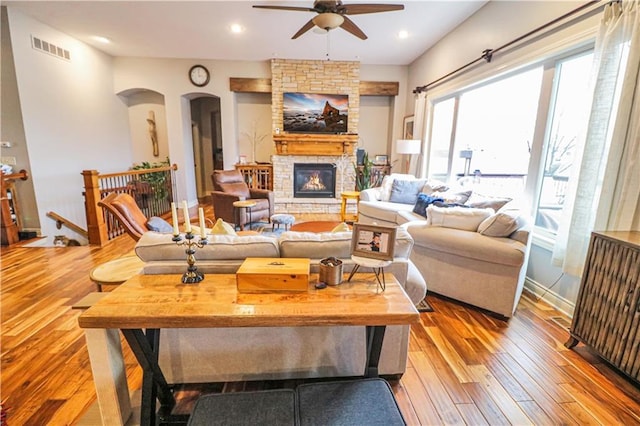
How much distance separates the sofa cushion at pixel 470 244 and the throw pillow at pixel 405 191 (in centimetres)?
183

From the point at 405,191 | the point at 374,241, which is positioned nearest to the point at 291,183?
the point at 405,191

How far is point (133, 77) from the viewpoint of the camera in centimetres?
584

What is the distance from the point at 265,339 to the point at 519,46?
3638 mm

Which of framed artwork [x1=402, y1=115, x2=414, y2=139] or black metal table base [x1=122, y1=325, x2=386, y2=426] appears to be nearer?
black metal table base [x1=122, y1=325, x2=386, y2=426]

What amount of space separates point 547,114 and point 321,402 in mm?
3223

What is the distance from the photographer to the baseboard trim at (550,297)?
240 cm

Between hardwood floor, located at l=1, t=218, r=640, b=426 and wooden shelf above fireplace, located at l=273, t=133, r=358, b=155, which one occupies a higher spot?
wooden shelf above fireplace, located at l=273, t=133, r=358, b=155

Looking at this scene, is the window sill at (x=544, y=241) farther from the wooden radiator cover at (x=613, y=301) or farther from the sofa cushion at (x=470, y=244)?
the wooden radiator cover at (x=613, y=301)

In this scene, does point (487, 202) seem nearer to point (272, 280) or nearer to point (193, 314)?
point (272, 280)

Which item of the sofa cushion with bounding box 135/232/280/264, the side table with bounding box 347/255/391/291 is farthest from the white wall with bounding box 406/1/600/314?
the sofa cushion with bounding box 135/232/280/264

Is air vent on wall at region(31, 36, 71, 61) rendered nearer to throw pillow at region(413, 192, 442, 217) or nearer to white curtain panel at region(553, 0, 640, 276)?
throw pillow at region(413, 192, 442, 217)

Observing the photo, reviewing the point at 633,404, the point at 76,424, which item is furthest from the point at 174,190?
the point at 633,404

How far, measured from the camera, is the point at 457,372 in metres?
1.78

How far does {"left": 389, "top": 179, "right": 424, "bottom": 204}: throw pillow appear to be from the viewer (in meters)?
4.48
